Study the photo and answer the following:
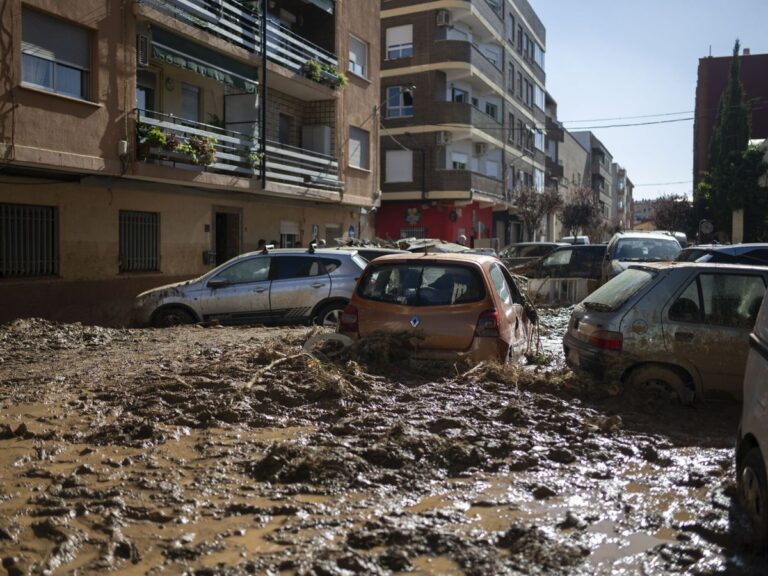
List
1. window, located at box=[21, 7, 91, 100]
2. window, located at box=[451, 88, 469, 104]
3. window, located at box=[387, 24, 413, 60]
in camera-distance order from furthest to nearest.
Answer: window, located at box=[451, 88, 469, 104] < window, located at box=[387, 24, 413, 60] < window, located at box=[21, 7, 91, 100]

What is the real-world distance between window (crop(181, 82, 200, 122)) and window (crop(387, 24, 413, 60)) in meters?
19.0

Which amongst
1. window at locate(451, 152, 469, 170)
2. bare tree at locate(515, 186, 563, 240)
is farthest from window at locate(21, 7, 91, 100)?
bare tree at locate(515, 186, 563, 240)

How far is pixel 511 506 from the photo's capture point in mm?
4258

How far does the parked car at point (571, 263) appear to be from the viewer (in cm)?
1942

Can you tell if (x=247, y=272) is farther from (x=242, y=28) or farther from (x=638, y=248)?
(x=638, y=248)

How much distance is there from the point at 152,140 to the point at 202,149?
1374mm

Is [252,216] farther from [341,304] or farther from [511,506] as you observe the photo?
[511,506]

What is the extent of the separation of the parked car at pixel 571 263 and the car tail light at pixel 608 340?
12718 mm

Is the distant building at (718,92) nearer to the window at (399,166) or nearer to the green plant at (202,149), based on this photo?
the window at (399,166)

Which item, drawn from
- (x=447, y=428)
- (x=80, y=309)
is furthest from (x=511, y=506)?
(x=80, y=309)

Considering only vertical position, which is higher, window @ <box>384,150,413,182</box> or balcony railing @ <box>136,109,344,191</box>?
window @ <box>384,150,413,182</box>

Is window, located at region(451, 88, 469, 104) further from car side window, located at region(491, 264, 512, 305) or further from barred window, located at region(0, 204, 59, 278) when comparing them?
car side window, located at region(491, 264, 512, 305)

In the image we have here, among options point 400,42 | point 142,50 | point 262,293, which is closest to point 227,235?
point 142,50

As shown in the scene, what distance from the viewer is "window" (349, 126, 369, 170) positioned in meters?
24.7
